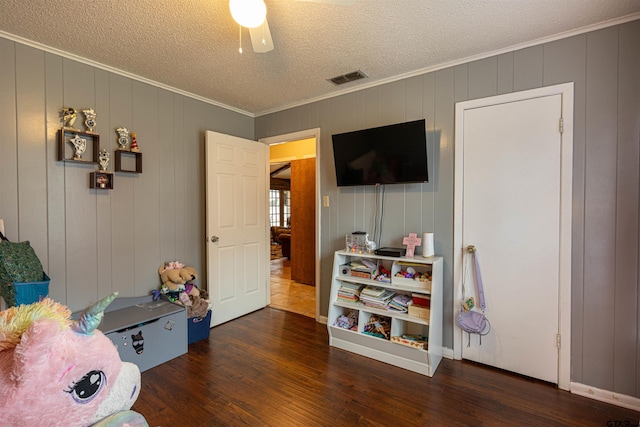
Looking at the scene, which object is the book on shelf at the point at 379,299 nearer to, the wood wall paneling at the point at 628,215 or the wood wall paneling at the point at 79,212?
the wood wall paneling at the point at 628,215

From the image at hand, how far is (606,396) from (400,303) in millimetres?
1382

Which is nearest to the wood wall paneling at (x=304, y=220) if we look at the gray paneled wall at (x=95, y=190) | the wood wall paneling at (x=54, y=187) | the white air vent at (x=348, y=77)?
the gray paneled wall at (x=95, y=190)

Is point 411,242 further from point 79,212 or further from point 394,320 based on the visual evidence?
point 79,212

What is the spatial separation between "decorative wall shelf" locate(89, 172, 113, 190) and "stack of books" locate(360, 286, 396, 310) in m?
2.33

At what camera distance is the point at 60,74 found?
7.38ft

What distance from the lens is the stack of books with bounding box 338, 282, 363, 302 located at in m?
2.70

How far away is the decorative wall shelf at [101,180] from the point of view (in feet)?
7.87

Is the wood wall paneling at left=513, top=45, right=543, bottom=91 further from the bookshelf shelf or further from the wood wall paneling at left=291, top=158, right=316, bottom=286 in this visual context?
the wood wall paneling at left=291, top=158, right=316, bottom=286

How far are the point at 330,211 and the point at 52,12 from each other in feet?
8.16

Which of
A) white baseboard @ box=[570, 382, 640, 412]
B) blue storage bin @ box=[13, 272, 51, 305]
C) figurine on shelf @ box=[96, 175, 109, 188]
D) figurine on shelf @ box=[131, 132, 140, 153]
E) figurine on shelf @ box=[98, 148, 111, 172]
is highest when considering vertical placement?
figurine on shelf @ box=[131, 132, 140, 153]

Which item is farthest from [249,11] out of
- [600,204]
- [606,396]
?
[606,396]

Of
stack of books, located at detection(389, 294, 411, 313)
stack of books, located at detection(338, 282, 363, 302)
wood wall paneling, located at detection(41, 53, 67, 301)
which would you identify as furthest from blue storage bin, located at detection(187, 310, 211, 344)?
stack of books, located at detection(389, 294, 411, 313)

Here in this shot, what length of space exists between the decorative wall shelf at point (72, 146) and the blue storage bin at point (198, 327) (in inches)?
62.8

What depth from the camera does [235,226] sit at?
333 cm
